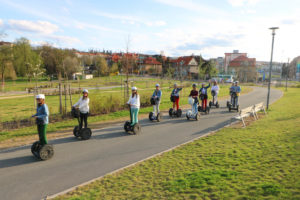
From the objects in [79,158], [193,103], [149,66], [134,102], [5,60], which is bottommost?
[79,158]

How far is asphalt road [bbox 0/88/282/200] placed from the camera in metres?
4.95

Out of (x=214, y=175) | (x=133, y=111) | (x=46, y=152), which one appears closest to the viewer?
(x=214, y=175)

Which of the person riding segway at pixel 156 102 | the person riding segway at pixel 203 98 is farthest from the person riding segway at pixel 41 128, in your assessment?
the person riding segway at pixel 203 98

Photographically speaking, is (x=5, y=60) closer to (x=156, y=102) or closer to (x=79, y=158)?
(x=156, y=102)

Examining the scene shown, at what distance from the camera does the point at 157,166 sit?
5.75m

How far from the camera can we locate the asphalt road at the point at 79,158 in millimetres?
4945

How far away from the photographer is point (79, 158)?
656 centimetres

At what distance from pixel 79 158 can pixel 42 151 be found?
3.51ft

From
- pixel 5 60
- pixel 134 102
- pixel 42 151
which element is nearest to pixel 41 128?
pixel 42 151

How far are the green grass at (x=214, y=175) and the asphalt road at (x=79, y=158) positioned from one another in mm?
644

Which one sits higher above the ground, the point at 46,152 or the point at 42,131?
the point at 42,131

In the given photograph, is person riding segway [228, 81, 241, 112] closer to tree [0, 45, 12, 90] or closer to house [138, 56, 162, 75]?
tree [0, 45, 12, 90]

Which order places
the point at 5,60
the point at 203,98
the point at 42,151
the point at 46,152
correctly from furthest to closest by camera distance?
1. the point at 5,60
2. the point at 203,98
3. the point at 46,152
4. the point at 42,151

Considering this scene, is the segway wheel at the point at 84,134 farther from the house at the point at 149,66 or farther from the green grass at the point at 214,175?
→ the house at the point at 149,66
